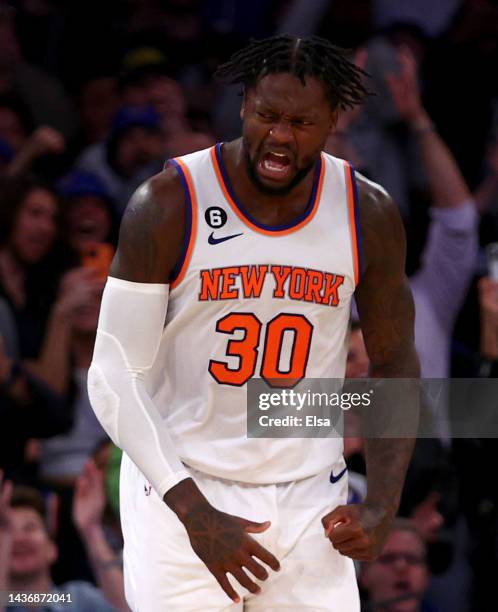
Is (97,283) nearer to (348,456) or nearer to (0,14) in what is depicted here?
(348,456)

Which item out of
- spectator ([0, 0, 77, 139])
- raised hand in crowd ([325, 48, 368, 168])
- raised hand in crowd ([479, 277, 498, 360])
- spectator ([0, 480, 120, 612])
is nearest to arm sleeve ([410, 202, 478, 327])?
raised hand in crowd ([479, 277, 498, 360])

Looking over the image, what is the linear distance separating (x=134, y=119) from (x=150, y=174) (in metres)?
0.32

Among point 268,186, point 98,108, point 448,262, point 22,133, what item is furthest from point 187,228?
point 98,108

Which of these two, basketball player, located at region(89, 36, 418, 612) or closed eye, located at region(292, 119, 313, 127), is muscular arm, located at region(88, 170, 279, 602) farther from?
closed eye, located at region(292, 119, 313, 127)

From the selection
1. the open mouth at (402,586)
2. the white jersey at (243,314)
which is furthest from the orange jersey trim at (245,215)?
the open mouth at (402,586)

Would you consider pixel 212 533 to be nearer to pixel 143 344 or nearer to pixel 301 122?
pixel 143 344

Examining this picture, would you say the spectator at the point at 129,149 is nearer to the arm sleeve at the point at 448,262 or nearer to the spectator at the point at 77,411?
the spectator at the point at 77,411

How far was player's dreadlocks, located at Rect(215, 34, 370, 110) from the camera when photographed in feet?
8.87

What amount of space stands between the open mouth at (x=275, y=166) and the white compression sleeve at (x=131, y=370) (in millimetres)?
331

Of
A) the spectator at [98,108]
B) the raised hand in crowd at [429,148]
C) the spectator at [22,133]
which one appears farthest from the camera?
the spectator at [98,108]

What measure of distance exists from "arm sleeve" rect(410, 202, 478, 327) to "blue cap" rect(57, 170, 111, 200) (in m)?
1.33

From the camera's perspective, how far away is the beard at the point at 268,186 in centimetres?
277

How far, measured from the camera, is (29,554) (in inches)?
159

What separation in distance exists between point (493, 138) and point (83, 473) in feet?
9.16
